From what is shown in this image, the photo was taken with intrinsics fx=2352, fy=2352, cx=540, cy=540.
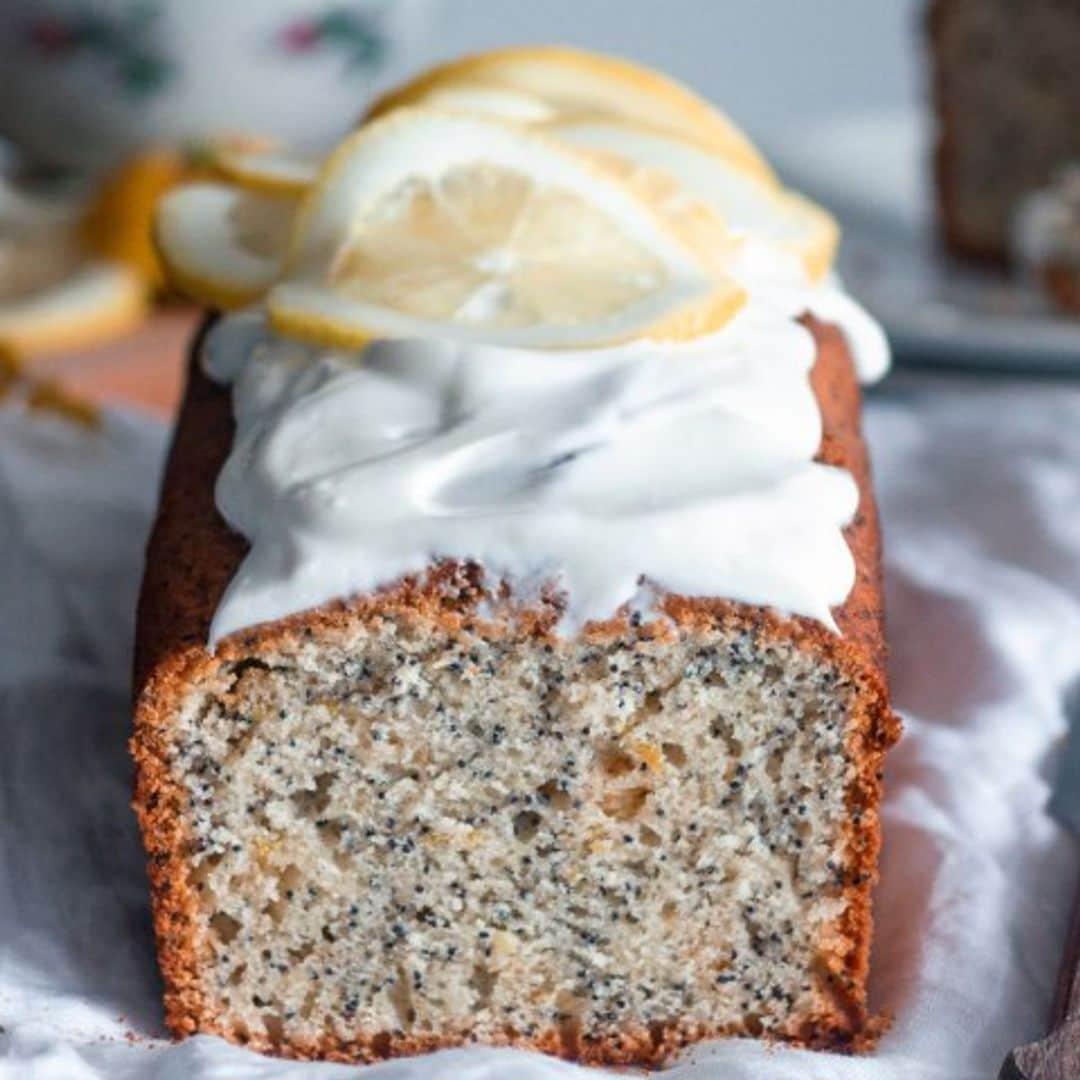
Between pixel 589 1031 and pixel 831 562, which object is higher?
pixel 831 562

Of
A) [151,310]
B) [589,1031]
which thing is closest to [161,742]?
[589,1031]

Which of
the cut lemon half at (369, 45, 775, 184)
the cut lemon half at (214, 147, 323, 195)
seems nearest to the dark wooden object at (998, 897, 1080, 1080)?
the cut lemon half at (369, 45, 775, 184)

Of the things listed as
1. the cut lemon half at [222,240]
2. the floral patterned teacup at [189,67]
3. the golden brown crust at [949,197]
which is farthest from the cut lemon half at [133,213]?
the golden brown crust at [949,197]

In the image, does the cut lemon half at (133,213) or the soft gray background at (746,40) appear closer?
the cut lemon half at (133,213)

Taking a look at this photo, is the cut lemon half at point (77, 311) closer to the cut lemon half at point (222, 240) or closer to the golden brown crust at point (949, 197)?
the cut lemon half at point (222, 240)

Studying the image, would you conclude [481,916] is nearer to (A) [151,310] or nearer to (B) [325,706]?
(B) [325,706]

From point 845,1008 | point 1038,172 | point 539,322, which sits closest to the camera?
point 845,1008

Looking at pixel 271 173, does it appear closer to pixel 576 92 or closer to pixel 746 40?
pixel 576 92
